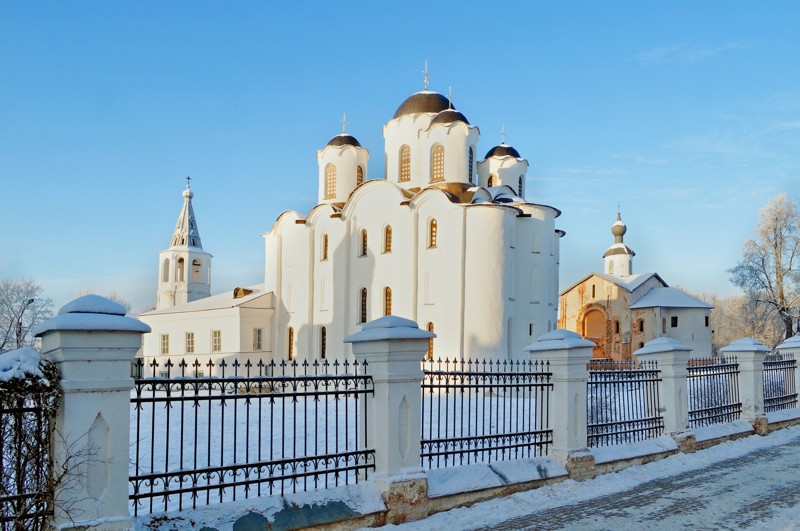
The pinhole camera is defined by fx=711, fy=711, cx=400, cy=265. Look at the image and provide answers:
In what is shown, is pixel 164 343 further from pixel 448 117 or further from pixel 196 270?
pixel 448 117

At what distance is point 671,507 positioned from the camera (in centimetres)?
724

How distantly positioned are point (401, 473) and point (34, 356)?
10.9ft

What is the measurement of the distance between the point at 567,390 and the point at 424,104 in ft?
87.1

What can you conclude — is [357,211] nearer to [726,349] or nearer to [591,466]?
[726,349]

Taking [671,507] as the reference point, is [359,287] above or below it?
above

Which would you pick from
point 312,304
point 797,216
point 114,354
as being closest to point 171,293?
point 312,304

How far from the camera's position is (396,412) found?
6.52 metres

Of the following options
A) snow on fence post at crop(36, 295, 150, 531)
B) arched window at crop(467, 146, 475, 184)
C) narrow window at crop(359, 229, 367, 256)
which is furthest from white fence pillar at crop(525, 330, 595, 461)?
arched window at crop(467, 146, 475, 184)

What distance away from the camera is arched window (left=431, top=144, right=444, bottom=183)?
103 feet

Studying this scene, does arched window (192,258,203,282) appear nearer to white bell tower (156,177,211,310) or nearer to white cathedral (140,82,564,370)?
white bell tower (156,177,211,310)

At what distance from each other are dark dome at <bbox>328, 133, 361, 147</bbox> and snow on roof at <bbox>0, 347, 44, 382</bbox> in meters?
32.1

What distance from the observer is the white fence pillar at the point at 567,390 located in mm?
8281

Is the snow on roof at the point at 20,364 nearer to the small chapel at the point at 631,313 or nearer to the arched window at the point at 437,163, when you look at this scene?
the arched window at the point at 437,163

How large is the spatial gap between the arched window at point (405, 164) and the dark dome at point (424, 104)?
1.75m
